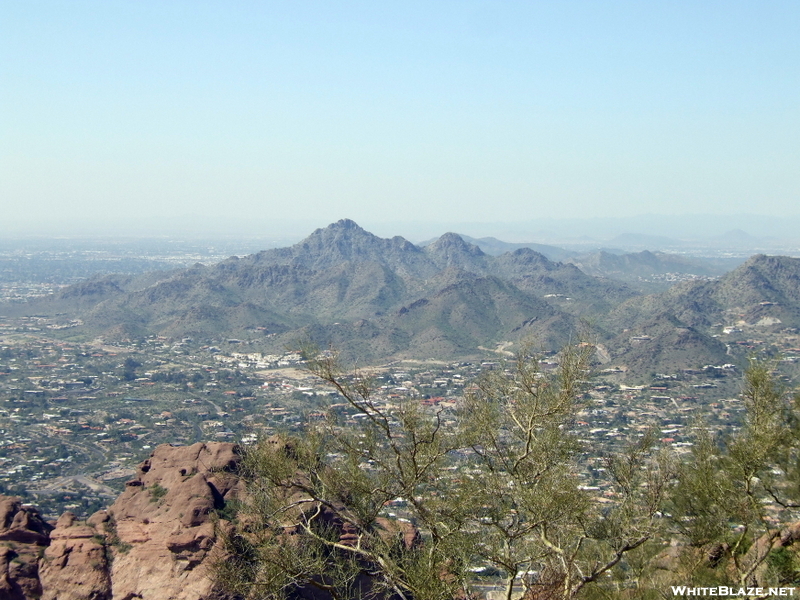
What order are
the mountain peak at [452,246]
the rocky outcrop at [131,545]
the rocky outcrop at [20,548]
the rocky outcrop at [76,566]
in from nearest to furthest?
the rocky outcrop at [131,545] < the rocky outcrop at [20,548] < the rocky outcrop at [76,566] < the mountain peak at [452,246]

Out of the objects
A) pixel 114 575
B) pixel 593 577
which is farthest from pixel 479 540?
pixel 114 575

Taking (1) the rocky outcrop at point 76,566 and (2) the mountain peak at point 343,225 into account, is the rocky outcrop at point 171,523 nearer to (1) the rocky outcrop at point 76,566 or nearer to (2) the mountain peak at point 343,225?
(1) the rocky outcrop at point 76,566

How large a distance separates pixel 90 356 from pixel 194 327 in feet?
69.7

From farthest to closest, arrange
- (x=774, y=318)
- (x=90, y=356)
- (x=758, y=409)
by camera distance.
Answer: (x=774, y=318) < (x=90, y=356) < (x=758, y=409)

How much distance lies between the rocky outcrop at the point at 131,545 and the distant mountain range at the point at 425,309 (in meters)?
53.2

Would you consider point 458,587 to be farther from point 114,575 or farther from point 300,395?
point 300,395

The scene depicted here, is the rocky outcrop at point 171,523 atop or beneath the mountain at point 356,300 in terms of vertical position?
atop

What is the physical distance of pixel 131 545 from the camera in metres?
23.7

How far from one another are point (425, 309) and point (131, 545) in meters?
92.5

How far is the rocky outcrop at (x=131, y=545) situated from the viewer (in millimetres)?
21922

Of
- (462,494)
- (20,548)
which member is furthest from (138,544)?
(462,494)

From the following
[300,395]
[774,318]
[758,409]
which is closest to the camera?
[758,409]

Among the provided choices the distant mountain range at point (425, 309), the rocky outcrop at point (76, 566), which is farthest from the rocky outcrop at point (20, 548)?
the distant mountain range at point (425, 309)

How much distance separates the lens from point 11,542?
77.8 ft
